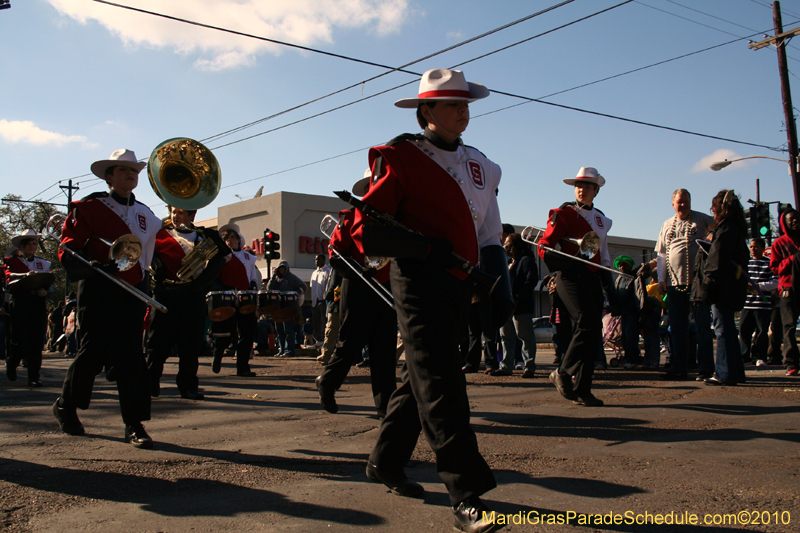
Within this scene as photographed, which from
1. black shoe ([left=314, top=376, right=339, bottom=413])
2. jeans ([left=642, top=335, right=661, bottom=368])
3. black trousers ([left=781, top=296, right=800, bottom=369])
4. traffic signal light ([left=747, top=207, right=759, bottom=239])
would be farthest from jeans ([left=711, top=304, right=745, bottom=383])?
traffic signal light ([left=747, top=207, right=759, bottom=239])

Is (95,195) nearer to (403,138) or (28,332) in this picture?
(403,138)

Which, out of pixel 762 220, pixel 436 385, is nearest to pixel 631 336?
pixel 762 220

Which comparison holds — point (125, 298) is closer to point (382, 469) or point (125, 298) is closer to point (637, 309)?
point (382, 469)

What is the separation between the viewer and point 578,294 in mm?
6305

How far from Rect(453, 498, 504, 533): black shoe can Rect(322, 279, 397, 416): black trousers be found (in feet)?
8.75

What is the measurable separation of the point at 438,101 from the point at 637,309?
334 inches

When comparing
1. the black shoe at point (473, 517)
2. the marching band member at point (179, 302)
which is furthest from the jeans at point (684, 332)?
the black shoe at point (473, 517)

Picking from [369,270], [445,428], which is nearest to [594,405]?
[369,270]

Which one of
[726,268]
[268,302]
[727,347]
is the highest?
[726,268]

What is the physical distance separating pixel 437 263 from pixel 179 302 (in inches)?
186

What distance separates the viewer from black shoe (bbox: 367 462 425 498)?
329cm

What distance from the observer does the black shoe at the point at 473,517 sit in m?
2.65

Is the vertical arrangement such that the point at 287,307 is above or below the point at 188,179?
below

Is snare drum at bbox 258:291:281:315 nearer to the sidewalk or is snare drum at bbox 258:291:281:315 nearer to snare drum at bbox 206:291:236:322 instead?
snare drum at bbox 206:291:236:322
